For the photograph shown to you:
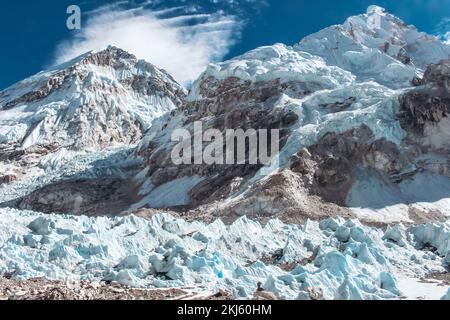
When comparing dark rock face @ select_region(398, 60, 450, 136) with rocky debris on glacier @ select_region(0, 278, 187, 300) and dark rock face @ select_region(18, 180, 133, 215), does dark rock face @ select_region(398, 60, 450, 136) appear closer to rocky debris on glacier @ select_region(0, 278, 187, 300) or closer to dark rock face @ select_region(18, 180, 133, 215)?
dark rock face @ select_region(18, 180, 133, 215)

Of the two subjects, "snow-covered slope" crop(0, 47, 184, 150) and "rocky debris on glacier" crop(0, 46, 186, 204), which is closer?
"rocky debris on glacier" crop(0, 46, 186, 204)

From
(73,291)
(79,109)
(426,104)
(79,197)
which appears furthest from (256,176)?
(79,109)

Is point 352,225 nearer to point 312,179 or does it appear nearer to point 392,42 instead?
point 312,179

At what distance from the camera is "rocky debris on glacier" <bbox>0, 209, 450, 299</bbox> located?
1900 centimetres

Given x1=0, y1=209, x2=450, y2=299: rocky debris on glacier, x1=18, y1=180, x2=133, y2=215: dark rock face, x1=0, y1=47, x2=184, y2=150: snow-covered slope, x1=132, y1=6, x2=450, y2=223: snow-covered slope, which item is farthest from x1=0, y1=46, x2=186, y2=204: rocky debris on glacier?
x1=0, y1=209, x2=450, y2=299: rocky debris on glacier

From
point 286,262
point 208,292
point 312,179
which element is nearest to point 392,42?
point 312,179

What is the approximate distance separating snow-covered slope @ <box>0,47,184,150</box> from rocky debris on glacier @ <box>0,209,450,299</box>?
73216mm

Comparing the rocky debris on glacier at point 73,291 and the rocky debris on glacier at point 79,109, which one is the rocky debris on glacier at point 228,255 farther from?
the rocky debris on glacier at point 79,109

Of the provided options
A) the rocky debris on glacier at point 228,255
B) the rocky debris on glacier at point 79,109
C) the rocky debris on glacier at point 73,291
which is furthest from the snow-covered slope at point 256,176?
the rocky debris on glacier at point 73,291

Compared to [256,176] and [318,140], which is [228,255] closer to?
[256,176]

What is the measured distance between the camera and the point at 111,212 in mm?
62062

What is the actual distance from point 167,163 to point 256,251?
4304 cm

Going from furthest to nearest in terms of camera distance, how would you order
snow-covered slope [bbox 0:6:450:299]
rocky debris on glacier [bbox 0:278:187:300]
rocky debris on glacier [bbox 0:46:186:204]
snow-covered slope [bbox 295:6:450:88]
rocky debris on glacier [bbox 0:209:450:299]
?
rocky debris on glacier [bbox 0:46:186:204] < snow-covered slope [bbox 295:6:450:88] < snow-covered slope [bbox 0:6:450:299] < rocky debris on glacier [bbox 0:209:450:299] < rocky debris on glacier [bbox 0:278:187:300]
